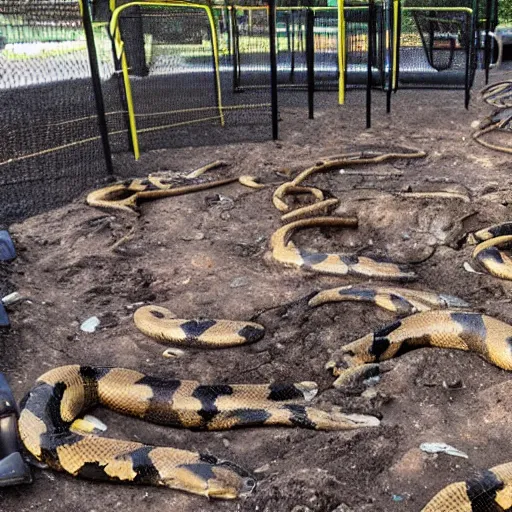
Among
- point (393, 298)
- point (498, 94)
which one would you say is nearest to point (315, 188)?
point (393, 298)

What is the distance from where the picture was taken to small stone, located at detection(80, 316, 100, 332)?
423 cm

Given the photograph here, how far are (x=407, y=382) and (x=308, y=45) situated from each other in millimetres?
8573

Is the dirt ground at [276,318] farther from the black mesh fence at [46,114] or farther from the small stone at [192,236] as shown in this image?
the black mesh fence at [46,114]

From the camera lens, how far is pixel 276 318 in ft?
13.9

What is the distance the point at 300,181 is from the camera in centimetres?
696

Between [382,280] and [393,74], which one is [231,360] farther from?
[393,74]

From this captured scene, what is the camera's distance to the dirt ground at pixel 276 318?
106 inches

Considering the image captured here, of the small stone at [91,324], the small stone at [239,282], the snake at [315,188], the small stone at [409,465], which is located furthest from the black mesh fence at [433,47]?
the small stone at [409,465]

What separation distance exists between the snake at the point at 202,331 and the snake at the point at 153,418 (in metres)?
0.52

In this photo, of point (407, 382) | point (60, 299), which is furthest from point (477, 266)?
point (60, 299)

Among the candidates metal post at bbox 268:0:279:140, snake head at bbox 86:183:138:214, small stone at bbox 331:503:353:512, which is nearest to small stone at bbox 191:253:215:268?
snake head at bbox 86:183:138:214

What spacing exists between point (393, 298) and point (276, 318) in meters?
0.82

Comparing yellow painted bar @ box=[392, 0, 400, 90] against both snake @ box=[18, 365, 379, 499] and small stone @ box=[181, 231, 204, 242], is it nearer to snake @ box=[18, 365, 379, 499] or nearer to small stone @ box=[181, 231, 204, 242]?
small stone @ box=[181, 231, 204, 242]

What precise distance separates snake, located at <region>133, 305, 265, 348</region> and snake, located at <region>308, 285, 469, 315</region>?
567 millimetres
